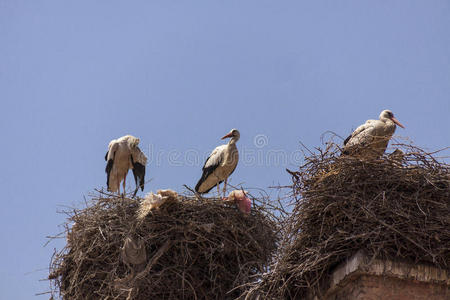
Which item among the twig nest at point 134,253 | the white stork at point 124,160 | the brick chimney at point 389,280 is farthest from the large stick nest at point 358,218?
the white stork at point 124,160

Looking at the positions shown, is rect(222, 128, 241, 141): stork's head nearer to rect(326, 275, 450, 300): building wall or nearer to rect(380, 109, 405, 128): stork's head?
rect(380, 109, 405, 128): stork's head

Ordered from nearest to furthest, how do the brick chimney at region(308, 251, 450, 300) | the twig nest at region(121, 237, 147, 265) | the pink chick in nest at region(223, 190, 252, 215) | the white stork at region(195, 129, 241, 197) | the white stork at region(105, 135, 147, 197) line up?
1. the brick chimney at region(308, 251, 450, 300)
2. the twig nest at region(121, 237, 147, 265)
3. the pink chick in nest at region(223, 190, 252, 215)
4. the white stork at region(195, 129, 241, 197)
5. the white stork at region(105, 135, 147, 197)

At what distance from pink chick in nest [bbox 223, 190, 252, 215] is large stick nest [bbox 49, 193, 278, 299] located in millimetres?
82

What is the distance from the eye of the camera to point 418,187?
22.7 ft

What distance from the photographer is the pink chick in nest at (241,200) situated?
9289 millimetres

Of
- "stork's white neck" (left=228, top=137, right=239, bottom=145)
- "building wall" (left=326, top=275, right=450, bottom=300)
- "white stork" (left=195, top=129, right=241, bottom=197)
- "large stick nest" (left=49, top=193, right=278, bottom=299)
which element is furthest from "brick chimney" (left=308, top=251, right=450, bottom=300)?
"stork's white neck" (left=228, top=137, right=239, bottom=145)

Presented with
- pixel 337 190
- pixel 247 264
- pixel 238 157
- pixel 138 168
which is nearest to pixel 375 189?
pixel 337 190

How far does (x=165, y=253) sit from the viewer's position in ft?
28.9

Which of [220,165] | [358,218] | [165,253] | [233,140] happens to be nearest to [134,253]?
[165,253]

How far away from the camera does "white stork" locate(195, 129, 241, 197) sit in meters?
12.0

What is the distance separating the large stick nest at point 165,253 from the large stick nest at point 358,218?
51.2 inches

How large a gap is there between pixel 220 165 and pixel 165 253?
3501 mm

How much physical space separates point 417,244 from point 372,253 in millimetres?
425

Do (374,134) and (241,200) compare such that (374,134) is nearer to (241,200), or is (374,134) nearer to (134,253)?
(241,200)
